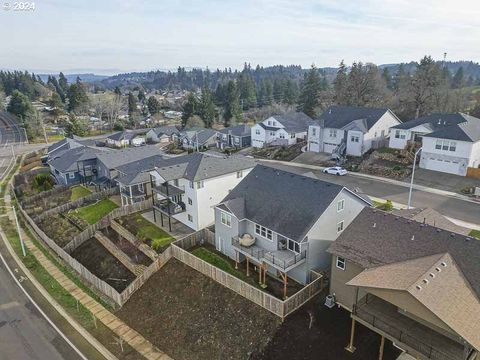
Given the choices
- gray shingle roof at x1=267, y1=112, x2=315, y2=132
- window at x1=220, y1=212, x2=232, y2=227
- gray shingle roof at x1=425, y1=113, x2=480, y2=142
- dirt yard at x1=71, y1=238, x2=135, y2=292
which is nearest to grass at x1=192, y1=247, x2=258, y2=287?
window at x1=220, y1=212, x2=232, y2=227

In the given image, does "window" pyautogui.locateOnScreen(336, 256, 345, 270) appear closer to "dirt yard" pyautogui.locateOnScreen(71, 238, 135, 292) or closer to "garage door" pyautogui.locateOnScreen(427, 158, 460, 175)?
"dirt yard" pyautogui.locateOnScreen(71, 238, 135, 292)

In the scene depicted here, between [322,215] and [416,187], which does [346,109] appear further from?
[322,215]

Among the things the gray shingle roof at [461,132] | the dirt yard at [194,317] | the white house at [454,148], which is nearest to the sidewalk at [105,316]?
the dirt yard at [194,317]

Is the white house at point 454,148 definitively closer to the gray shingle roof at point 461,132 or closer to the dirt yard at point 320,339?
the gray shingle roof at point 461,132

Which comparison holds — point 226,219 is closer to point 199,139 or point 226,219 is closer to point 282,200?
point 282,200

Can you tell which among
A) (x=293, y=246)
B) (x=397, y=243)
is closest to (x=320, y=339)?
(x=293, y=246)

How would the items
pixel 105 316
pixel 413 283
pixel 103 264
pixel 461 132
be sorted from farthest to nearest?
pixel 461 132 → pixel 103 264 → pixel 105 316 → pixel 413 283
